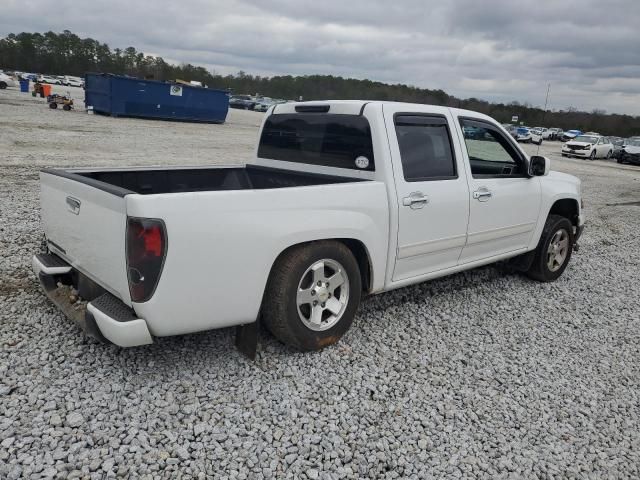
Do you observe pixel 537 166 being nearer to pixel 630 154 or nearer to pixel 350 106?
→ pixel 350 106

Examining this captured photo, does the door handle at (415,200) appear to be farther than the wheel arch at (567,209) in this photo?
No

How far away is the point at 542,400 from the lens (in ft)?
11.3

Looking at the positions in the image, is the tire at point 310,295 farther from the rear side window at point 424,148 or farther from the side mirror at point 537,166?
the side mirror at point 537,166

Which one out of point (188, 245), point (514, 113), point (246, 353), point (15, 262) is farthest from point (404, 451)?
point (514, 113)

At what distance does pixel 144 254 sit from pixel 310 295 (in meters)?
1.23

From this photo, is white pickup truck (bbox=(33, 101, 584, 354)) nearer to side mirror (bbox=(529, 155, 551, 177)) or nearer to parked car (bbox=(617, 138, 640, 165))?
side mirror (bbox=(529, 155, 551, 177))

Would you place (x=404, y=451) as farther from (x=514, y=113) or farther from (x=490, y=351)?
(x=514, y=113)

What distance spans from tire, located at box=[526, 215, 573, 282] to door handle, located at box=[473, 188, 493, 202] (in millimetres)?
1394

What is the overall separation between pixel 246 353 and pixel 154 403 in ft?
2.22

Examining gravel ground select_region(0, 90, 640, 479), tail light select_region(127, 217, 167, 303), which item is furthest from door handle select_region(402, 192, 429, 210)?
tail light select_region(127, 217, 167, 303)

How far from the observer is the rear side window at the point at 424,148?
4.10 meters

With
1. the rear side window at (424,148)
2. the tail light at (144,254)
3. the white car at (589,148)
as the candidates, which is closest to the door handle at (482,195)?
the rear side window at (424,148)

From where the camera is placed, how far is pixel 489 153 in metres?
5.05

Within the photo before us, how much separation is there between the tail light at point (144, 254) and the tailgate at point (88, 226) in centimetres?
7
